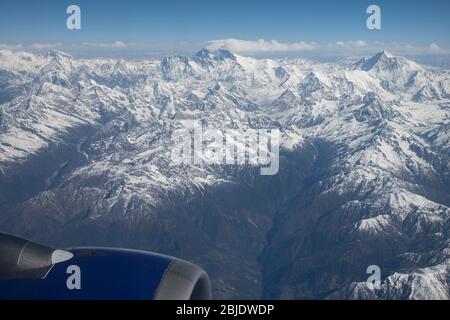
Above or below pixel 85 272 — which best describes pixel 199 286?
below
